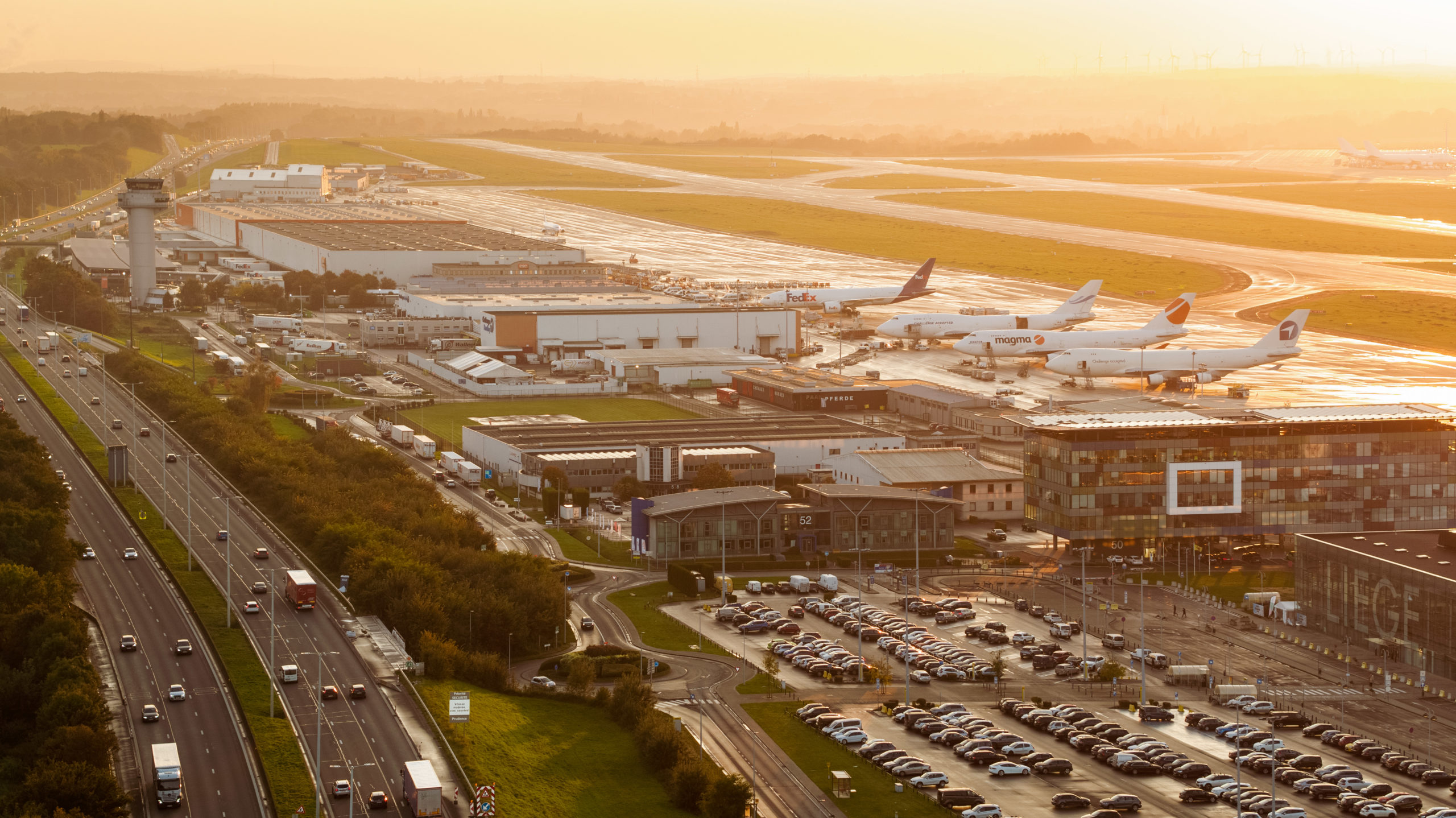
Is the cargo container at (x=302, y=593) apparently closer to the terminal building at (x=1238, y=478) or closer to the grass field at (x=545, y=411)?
the terminal building at (x=1238, y=478)

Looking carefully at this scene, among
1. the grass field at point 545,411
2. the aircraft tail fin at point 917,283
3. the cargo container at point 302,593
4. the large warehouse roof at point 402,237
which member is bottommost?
the cargo container at point 302,593

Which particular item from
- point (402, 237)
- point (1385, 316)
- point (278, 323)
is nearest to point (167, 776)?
point (278, 323)

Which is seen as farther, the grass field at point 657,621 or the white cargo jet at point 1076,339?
the white cargo jet at point 1076,339

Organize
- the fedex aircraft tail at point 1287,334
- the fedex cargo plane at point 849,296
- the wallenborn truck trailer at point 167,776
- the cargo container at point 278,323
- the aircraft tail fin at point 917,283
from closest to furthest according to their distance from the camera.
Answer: the wallenborn truck trailer at point 167,776, the fedex aircraft tail at point 1287,334, the cargo container at point 278,323, the fedex cargo plane at point 849,296, the aircraft tail fin at point 917,283

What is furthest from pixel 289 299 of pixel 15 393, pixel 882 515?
pixel 882 515

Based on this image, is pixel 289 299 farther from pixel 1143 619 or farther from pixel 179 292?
pixel 1143 619

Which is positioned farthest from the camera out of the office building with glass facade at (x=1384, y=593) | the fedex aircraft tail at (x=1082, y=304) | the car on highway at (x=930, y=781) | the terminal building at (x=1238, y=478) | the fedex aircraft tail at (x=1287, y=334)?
the fedex aircraft tail at (x=1082, y=304)

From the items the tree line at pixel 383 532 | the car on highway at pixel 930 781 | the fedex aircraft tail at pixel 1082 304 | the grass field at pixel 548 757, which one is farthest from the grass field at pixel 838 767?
the fedex aircraft tail at pixel 1082 304

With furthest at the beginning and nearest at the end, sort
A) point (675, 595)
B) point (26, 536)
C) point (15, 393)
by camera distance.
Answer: point (15, 393) → point (675, 595) → point (26, 536)

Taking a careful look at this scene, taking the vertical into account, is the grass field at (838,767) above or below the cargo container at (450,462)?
below
